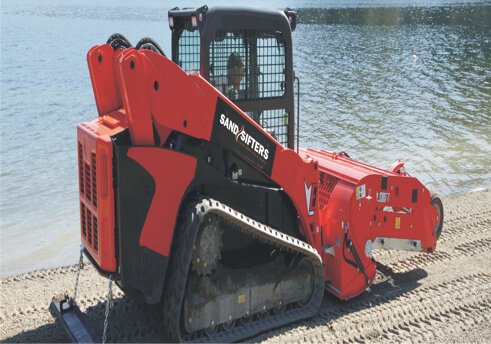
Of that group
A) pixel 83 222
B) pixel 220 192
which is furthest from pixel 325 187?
pixel 83 222

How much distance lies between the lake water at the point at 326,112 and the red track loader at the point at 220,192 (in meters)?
3.62

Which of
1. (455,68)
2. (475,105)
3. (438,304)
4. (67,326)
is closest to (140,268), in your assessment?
(67,326)

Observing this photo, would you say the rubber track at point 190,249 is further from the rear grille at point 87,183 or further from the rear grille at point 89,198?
the rear grille at point 87,183

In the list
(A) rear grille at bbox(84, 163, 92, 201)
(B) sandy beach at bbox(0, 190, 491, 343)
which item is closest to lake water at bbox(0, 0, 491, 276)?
(B) sandy beach at bbox(0, 190, 491, 343)

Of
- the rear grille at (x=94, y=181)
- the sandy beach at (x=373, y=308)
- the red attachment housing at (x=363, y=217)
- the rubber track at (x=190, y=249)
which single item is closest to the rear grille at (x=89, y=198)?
the rear grille at (x=94, y=181)

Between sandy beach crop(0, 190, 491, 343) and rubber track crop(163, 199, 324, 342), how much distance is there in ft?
0.41

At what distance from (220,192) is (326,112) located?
13247mm

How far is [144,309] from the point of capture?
5.86 meters

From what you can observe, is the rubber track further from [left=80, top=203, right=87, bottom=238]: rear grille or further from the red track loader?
[left=80, top=203, right=87, bottom=238]: rear grille

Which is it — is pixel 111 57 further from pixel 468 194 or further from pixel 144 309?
pixel 468 194

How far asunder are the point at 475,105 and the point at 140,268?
1682 cm

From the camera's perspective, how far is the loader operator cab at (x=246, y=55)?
17.8ft

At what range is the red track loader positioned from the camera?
15.4 feet

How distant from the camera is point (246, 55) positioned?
5707 mm
